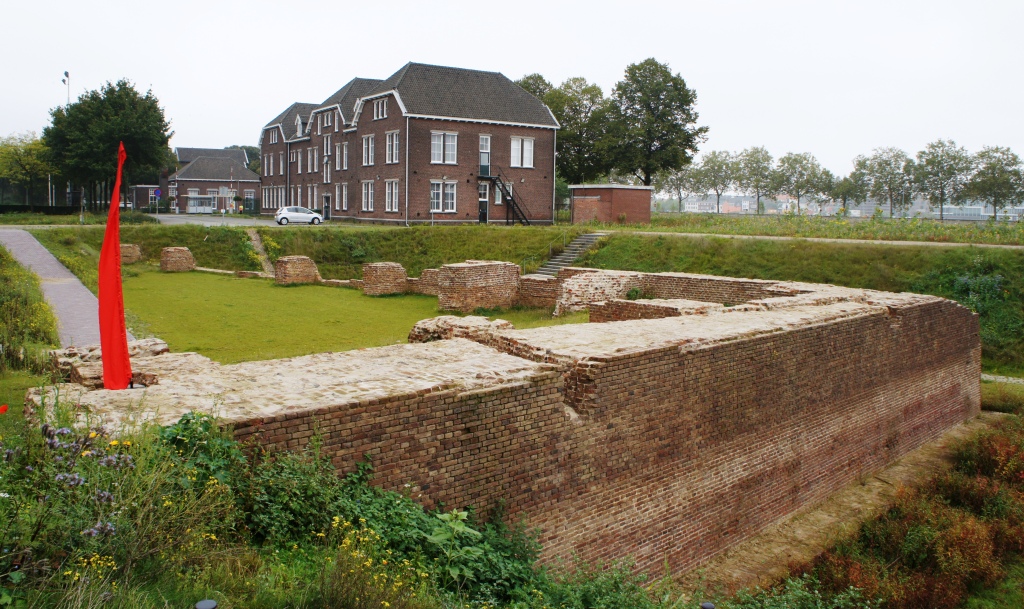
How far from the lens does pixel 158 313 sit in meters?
18.7

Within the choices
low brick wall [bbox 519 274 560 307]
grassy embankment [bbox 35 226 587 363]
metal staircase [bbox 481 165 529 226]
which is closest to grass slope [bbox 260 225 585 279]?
grassy embankment [bbox 35 226 587 363]

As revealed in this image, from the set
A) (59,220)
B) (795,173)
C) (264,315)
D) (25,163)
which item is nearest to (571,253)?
(264,315)

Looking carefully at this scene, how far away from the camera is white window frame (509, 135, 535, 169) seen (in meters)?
42.7

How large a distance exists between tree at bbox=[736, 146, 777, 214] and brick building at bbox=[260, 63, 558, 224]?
42.8m

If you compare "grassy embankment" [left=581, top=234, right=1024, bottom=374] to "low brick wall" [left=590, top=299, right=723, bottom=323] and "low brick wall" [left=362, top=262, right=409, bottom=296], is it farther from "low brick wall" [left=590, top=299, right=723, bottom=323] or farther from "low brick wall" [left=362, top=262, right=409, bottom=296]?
"low brick wall" [left=590, top=299, right=723, bottom=323]

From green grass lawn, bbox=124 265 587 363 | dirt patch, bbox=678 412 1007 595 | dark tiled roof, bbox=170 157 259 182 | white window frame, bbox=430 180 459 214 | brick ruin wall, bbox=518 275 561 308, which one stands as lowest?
dirt patch, bbox=678 412 1007 595

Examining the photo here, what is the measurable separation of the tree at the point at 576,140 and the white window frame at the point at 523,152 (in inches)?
533

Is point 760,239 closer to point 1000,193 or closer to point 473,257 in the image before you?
point 473,257

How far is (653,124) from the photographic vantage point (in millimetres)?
54094

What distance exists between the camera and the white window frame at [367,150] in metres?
43.0

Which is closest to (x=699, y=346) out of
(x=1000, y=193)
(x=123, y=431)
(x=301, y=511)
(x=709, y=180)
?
(x=301, y=511)

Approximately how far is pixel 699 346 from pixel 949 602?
3.99 m

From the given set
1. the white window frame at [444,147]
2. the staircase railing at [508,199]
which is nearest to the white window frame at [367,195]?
the white window frame at [444,147]

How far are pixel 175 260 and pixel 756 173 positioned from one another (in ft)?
218
